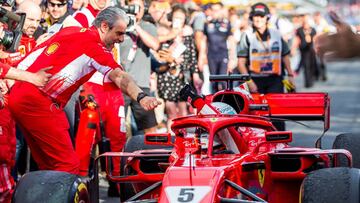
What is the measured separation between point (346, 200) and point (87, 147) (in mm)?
4152

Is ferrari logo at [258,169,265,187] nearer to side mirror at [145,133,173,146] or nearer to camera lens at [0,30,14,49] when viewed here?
side mirror at [145,133,173,146]

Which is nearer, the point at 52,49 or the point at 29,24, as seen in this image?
the point at 52,49

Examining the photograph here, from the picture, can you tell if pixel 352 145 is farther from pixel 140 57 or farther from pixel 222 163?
pixel 140 57

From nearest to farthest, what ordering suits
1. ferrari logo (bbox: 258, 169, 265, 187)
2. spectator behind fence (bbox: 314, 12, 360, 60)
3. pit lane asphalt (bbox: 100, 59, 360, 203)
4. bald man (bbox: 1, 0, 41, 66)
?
1. spectator behind fence (bbox: 314, 12, 360, 60)
2. ferrari logo (bbox: 258, 169, 265, 187)
3. bald man (bbox: 1, 0, 41, 66)
4. pit lane asphalt (bbox: 100, 59, 360, 203)

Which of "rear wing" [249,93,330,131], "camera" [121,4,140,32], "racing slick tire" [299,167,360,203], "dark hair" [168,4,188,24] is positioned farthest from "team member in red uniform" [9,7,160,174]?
"dark hair" [168,4,188,24]

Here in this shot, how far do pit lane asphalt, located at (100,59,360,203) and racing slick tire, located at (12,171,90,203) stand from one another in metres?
2.15

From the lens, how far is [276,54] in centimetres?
1389

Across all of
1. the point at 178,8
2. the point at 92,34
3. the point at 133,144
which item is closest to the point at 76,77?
the point at 92,34

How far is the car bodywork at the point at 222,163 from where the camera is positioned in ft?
→ 21.8

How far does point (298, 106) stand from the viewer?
32.4 feet

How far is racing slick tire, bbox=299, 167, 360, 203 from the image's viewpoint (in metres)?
6.56

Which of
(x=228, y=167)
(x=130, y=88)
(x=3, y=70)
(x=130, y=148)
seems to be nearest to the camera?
(x=228, y=167)

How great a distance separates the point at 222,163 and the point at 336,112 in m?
14.7

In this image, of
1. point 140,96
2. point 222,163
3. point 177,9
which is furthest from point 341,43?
point 177,9
